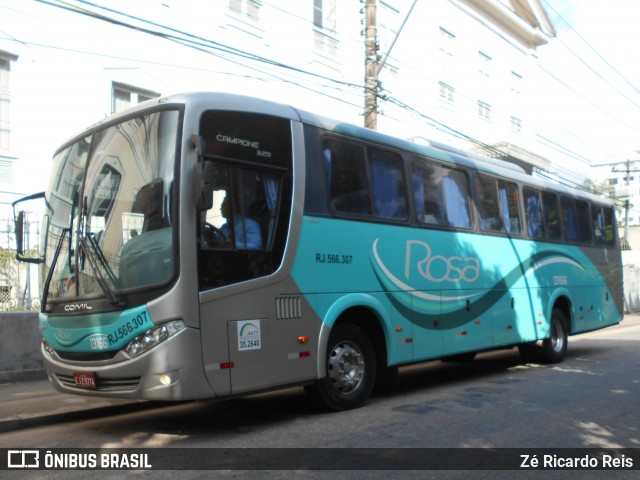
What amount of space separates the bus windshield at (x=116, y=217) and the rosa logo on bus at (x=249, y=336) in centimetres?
98

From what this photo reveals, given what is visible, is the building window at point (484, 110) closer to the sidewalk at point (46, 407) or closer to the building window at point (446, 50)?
the building window at point (446, 50)

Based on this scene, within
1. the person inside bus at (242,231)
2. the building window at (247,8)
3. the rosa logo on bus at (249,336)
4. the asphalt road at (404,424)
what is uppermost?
the building window at (247,8)

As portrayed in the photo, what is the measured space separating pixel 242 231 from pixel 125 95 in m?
8.41

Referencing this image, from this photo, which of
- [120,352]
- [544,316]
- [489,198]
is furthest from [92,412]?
[544,316]

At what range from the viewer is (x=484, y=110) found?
27.0 m

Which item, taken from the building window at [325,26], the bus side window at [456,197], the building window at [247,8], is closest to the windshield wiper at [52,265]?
the bus side window at [456,197]

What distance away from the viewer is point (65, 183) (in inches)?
285

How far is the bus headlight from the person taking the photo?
6.00 m

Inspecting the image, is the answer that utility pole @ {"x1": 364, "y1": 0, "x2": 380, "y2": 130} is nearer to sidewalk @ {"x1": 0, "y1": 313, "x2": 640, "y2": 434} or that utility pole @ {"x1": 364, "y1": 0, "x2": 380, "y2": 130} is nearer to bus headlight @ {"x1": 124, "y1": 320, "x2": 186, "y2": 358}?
sidewalk @ {"x1": 0, "y1": 313, "x2": 640, "y2": 434}

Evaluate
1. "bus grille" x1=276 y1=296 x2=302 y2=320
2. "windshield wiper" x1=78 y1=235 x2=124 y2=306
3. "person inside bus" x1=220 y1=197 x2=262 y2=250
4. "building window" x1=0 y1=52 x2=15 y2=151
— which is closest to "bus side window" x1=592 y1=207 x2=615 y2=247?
"bus grille" x1=276 y1=296 x2=302 y2=320

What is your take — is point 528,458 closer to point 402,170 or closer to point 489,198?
point 402,170

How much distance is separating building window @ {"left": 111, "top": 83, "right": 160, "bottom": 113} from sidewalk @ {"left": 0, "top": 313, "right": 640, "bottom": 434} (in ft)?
21.6

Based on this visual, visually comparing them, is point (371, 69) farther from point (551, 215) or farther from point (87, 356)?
point (87, 356)

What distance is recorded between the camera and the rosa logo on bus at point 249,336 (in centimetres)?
652
